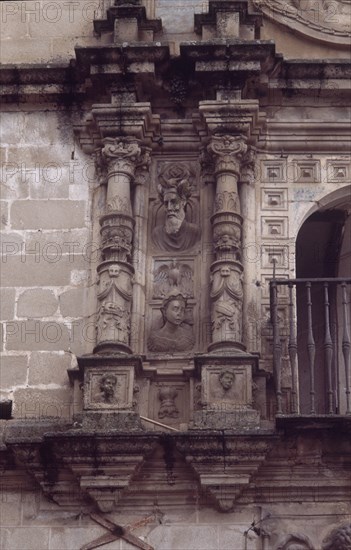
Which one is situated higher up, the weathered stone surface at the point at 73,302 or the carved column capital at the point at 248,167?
the carved column capital at the point at 248,167

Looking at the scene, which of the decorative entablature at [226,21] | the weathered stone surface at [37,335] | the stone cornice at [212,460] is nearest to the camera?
the stone cornice at [212,460]

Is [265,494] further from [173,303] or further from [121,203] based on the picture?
[121,203]

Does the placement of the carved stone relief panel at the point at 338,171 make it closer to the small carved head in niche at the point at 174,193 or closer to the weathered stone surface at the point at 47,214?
the small carved head in niche at the point at 174,193

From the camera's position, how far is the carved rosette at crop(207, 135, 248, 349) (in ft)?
34.7

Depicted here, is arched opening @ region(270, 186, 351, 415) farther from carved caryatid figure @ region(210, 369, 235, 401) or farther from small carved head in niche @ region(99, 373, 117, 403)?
small carved head in niche @ region(99, 373, 117, 403)

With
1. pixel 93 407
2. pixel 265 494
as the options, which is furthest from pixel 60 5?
pixel 265 494

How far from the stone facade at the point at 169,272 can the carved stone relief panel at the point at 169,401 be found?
2 centimetres

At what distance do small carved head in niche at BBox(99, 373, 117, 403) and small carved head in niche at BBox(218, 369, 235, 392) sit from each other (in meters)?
0.76

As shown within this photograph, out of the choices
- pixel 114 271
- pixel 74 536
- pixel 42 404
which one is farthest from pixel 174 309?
pixel 74 536

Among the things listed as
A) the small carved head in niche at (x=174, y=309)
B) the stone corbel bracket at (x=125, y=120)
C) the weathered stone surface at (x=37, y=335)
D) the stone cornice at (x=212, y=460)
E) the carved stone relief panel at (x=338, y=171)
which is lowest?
the stone cornice at (x=212, y=460)

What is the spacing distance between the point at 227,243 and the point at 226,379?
1.12 m

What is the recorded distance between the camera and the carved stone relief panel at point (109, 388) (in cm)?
1030

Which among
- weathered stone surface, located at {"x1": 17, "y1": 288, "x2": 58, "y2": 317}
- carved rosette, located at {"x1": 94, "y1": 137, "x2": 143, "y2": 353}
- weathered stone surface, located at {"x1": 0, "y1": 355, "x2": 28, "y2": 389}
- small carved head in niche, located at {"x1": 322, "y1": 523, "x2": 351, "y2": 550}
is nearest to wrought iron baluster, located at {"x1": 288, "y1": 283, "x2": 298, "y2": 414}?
small carved head in niche, located at {"x1": 322, "y1": 523, "x2": 351, "y2": 550}

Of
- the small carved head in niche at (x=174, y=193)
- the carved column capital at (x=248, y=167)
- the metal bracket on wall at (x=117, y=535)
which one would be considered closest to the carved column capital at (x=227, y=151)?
the carved column capital at (x=248, y=167)
